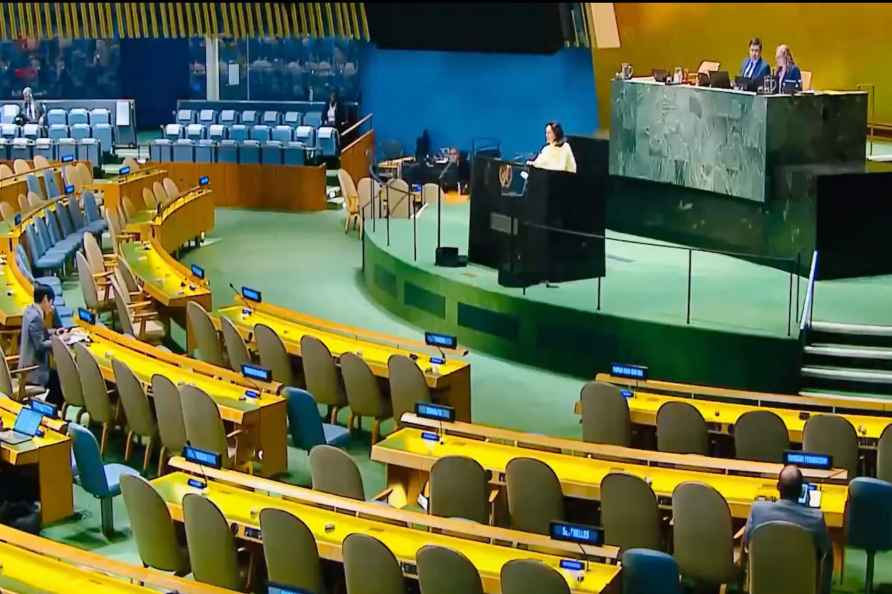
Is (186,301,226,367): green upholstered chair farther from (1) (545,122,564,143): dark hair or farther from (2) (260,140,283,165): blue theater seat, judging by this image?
(2) (260,140,283,165): blue theater seat

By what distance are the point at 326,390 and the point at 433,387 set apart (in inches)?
37.9

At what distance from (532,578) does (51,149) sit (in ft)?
60.9

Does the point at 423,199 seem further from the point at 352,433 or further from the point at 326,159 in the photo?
the point at 352,433

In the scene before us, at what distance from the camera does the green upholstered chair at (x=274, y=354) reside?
10570 mm

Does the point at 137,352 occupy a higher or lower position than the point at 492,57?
lower

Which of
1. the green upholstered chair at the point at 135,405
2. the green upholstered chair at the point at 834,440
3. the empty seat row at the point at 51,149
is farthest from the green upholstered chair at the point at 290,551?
the empty seat row at the point at 51,149

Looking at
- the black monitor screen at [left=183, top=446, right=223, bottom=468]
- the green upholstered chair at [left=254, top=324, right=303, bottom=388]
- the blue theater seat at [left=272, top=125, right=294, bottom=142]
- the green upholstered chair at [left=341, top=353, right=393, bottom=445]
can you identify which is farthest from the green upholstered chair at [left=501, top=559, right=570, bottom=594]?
the blue theater seat at [left=272, top=125, right=294, bottom=142]

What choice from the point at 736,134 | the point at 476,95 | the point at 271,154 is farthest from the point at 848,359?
the point at 476,95

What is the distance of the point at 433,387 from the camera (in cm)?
980

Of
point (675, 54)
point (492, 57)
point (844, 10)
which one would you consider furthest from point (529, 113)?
point (844, 10)

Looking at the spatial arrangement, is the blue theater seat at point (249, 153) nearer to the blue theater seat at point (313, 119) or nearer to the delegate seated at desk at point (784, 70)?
the blue theater seat at point (313, 119)

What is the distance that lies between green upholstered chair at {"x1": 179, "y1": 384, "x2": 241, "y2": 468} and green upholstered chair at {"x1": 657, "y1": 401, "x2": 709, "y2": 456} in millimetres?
2799

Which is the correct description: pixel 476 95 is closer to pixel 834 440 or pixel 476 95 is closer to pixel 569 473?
pixel 834 440

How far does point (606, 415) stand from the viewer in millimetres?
9039
